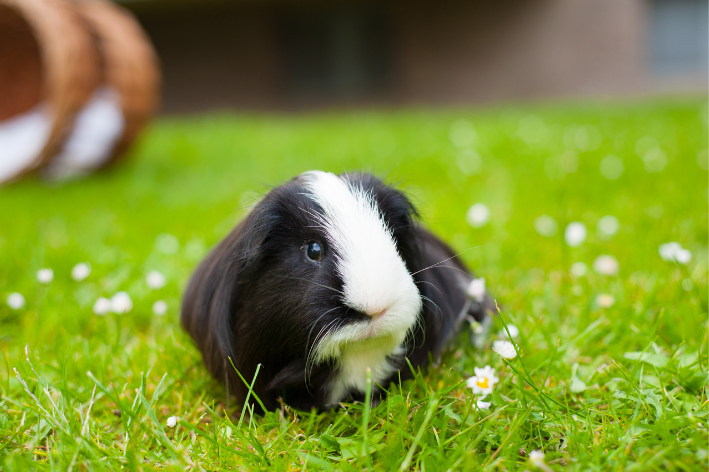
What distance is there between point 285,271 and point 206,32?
45.3 feet

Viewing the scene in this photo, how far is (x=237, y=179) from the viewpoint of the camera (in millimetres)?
5012

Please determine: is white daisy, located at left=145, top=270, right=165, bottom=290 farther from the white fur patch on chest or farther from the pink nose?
the pink nose

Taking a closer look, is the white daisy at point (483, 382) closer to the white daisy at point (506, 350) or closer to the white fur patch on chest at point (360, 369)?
the white daisy at point (506, 350)

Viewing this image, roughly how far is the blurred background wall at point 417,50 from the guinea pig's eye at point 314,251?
40.3ft

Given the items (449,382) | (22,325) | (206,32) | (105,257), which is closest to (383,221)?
(449,382)

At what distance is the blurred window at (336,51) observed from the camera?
43.6ft

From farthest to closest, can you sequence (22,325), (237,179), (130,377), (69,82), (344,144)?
(344,144)
(237,179)
(69,82)
(22,325)
(130,377)

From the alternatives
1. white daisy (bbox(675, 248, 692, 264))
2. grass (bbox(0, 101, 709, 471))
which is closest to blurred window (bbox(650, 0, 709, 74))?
grass (bbox(0, 101, 709, 471))

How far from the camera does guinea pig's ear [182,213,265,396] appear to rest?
5.04 ft

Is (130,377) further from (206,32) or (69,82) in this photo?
(206,32)

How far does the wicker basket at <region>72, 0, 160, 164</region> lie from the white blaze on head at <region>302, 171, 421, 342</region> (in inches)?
168

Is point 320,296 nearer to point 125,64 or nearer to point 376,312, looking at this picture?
point 376,312

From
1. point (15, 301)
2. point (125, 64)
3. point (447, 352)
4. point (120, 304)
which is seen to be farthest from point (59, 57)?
point (447, 352)

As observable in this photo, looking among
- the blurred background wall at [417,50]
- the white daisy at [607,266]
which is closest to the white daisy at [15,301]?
the white daisy at [607,266]
